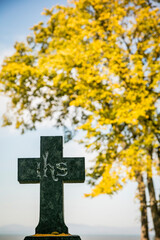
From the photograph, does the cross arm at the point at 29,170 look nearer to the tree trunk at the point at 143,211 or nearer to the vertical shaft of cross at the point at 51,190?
the vertical shaft of cross at the point at 51,190

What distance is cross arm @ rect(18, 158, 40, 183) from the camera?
7074 mm

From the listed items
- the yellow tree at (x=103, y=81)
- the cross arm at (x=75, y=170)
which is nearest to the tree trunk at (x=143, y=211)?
the yellow tree at (x=103, y=81)

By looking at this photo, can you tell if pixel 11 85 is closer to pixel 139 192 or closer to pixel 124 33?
pixel 124 33

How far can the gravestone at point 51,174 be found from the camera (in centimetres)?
668

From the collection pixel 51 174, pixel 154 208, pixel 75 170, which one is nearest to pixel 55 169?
pixel 51 174

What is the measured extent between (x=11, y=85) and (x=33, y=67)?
1090mm

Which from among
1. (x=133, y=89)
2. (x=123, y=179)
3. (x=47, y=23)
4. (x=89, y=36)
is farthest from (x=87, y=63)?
(x=123, y=179)

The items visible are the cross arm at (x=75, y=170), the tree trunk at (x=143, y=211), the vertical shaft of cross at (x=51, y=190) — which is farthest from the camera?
the tree trunk at (x=143, y=211)

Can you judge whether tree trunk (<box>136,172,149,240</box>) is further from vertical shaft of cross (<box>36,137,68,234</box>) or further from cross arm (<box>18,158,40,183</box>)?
cross arm (<box>18,158,40,183</box>)

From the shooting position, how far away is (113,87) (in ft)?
35.5

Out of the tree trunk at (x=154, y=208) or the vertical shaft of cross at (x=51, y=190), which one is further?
the tree trunk at (x=154, y=208)

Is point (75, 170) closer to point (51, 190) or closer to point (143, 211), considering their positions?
point (51, 190)

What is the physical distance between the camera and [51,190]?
22.6ft

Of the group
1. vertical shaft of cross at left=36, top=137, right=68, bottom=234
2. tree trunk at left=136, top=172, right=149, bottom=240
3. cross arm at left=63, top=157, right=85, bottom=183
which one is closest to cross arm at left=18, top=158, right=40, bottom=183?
vertical shaft of cross at left=36, top=137, right=68, bottom=234
